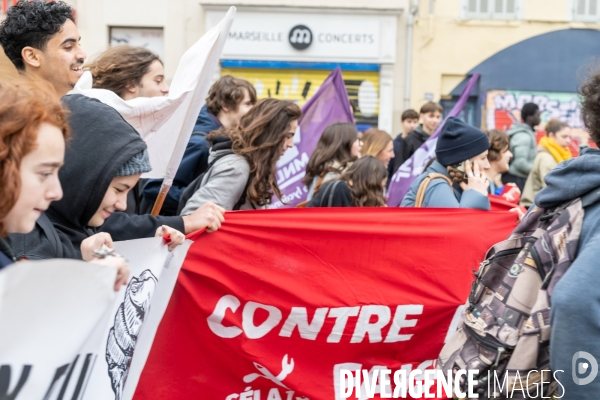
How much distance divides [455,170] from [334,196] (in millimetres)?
861

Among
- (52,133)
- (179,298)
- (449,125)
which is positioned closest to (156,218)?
(179,298)

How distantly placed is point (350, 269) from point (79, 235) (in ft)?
4.99

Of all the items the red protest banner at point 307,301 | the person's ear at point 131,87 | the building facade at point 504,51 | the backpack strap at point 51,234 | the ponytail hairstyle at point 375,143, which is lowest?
the red protest banner at point 307,301

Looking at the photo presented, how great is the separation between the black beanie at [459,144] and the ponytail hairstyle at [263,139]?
0.96 meters

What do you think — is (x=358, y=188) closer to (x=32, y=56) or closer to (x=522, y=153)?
(x=32, y=56)

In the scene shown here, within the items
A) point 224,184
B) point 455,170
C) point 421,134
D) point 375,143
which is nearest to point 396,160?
point 421,134

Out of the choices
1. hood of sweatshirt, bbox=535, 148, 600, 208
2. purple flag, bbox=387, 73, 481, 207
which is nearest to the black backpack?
hood of sweatshirt, bbox=535, 148, 600, 208

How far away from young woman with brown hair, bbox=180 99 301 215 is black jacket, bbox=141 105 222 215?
11.5 inches

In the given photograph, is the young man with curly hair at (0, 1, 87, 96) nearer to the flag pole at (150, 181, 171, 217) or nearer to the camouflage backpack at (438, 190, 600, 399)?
the flag pole at (150, 181, 171, 217)

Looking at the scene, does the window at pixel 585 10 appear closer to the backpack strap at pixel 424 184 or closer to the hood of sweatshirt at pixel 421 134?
the hood of sweatshirt at pixel 421 134

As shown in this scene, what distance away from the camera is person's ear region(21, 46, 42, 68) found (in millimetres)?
3678

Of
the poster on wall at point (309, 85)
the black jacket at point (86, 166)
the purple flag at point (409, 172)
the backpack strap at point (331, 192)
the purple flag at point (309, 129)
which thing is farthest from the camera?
the poster on wall at point (309, 85)

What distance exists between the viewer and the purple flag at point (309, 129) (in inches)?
299

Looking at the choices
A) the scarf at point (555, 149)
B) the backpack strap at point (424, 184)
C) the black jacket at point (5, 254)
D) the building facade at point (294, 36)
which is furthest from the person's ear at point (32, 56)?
the building facade at point (294, 36)
